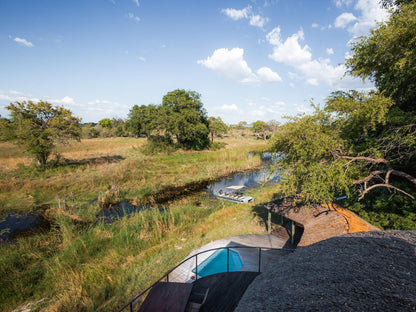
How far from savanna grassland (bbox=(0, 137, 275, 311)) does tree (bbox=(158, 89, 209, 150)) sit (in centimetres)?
1763

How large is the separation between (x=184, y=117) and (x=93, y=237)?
3263 centimetres

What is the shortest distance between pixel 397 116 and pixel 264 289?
1154 cm

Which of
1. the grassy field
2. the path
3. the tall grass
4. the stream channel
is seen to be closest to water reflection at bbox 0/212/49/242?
the stream channel

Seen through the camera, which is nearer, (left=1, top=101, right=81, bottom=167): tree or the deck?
the deck

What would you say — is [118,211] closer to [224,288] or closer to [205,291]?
[205,291]

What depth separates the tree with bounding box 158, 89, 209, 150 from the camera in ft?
134

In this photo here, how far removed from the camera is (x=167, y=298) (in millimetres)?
5984

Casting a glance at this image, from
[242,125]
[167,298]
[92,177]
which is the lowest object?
[167,298]

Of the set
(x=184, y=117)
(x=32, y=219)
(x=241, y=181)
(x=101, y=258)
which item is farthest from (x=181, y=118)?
(x=101, y=258)

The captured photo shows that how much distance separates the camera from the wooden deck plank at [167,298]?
5.61m

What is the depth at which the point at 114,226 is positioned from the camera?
1338cm

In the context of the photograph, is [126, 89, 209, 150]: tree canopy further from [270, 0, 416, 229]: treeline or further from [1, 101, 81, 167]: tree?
[270, 0, 416, 229]: treeline

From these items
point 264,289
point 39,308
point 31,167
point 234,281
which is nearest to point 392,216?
point 234,281

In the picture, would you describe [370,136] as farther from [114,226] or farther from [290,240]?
[114,226]
